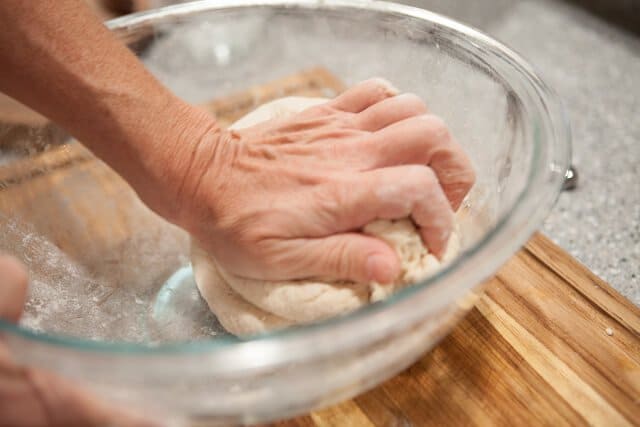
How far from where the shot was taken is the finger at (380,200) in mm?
564

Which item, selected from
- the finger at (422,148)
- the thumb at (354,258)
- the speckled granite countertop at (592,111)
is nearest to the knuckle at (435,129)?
the finger at (422,148)

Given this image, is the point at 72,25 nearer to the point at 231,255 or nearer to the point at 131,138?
the point at 131,138

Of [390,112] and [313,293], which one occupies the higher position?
[390,112]

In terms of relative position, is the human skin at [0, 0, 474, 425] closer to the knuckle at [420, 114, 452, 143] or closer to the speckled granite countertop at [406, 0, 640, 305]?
the knuckle at [420, 114, 452, 143]

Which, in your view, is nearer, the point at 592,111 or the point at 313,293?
the point at 313,293

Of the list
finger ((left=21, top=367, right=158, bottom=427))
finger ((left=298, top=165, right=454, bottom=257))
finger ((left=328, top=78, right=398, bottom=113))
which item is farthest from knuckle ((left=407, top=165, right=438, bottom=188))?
finger ((left=21, top=367, right=158, bottom=427))

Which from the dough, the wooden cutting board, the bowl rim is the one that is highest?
the bowl rim

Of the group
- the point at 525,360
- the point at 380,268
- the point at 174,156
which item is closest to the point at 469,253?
the point at 380,268

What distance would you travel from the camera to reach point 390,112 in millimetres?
646

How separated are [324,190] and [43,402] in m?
0.31

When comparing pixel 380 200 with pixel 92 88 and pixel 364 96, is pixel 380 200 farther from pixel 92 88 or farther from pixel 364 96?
pixel 92 88

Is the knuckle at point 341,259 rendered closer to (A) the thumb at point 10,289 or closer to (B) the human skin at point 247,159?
(B) the human skin at point 247,159

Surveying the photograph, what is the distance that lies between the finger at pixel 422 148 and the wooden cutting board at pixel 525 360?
0.47ft

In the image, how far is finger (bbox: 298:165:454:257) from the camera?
564mm
